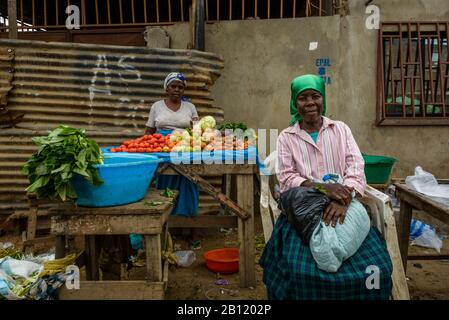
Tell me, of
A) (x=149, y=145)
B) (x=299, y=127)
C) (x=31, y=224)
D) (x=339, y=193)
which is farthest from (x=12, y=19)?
(x=339, y=193)

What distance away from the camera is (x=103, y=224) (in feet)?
6.50

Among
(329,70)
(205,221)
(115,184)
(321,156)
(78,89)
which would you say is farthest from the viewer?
(329,70)

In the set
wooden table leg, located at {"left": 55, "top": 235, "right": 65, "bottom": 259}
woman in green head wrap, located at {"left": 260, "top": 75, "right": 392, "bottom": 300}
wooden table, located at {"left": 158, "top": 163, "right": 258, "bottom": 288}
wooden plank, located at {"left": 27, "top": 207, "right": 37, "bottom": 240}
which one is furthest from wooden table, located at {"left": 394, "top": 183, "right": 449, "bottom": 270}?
wooden plank, located at {"left": 27, "top": 207, "right": 37, "bottom": 240}

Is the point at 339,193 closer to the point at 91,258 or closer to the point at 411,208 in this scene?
the point at 411,208

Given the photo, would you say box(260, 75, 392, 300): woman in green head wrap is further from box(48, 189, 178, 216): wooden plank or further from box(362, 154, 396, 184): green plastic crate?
box(362, 154, 396, 184): green plastic crate

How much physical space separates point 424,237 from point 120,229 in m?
3.74

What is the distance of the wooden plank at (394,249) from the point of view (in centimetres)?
221

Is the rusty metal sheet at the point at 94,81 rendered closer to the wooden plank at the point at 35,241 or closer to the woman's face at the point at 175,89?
the woman's face at the point at 175,89

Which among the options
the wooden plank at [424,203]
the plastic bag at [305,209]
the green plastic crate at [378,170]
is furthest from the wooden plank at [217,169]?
the green plastic crate at [378,170]

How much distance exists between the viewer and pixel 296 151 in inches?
100

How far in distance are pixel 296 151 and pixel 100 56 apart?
3.05 m

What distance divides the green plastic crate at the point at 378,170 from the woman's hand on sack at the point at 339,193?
2168 mm

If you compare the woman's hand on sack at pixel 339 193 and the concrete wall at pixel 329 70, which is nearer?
the woman's hand on sack at pixel 339 193
